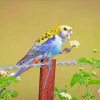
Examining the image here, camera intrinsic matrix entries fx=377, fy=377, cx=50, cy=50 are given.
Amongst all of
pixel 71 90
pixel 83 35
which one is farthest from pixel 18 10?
pixel 71 90

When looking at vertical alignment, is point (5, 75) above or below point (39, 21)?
below

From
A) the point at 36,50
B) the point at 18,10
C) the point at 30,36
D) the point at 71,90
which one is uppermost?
the point at 18,10

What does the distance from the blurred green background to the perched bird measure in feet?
1.40

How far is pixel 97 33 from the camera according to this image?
2006 mm

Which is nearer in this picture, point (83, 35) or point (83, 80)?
point (83, 80)

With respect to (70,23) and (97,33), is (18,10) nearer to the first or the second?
(70,23)

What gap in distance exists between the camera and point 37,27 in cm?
194

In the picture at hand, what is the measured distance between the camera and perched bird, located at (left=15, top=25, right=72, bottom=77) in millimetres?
1435

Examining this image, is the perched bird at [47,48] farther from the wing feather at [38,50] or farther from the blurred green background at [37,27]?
the blurred green background at [37,27]

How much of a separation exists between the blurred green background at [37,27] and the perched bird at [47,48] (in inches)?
16.8

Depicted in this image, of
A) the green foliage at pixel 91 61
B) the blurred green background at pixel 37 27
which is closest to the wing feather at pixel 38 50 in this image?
the green foliage at pixel 91 61

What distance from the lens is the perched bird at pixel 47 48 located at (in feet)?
4.71

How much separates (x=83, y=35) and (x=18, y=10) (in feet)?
1.20

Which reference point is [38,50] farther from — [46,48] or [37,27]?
[37,27]
